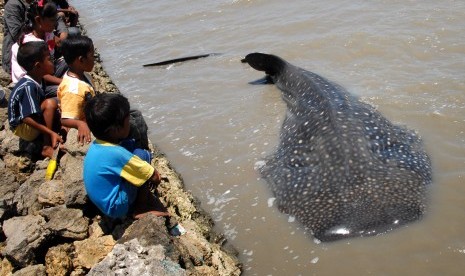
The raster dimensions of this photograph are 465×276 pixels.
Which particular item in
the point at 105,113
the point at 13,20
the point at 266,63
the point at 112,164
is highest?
the point at 13,20

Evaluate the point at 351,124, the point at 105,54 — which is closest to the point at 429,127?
the point at 351,124

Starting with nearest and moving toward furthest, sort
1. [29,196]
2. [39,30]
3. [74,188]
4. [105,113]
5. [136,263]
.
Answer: [136,263] < [105,113] < [74,188] < [29,196] < [39,30]

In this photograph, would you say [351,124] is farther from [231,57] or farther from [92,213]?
[231,57]

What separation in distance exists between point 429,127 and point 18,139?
5579 mm

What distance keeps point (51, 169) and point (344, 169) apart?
10.8 feet

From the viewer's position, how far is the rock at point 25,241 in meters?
4.09

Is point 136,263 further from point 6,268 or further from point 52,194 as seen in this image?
point 52,194

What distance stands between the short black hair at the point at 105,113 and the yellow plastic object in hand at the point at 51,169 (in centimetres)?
147

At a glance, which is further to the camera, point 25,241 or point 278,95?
point 278,95

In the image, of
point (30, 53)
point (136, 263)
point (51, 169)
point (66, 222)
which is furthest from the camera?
point (30, 53)

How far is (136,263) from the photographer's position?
3.32 m

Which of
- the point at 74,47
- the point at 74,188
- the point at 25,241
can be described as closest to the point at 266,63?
the point at 74,47

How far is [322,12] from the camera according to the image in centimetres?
1109

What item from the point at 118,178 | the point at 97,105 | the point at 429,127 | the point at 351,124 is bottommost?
the point at 429,127
